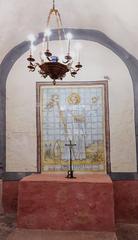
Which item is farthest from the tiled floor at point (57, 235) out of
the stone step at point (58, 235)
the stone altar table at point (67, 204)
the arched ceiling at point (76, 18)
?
the arched ceiling at point (76, 18)

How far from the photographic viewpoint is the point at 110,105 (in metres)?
5.21

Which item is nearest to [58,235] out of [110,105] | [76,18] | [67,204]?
[67,204]

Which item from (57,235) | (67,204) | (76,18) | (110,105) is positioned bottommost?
(57,235)

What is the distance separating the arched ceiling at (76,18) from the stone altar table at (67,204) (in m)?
2.65

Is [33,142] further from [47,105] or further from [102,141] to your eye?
[102,141]

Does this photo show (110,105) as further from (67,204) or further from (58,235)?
(58,235)

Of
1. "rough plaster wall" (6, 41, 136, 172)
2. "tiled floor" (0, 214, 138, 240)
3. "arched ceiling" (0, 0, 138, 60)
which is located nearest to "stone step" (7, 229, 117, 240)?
"tiled floor" (0, 214, 138, 240)

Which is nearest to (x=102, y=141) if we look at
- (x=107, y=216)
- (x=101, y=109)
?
(x=101, y=109)

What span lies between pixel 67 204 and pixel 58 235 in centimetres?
48

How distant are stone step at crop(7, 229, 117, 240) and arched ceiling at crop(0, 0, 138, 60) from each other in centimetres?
332

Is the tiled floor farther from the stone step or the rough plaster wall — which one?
the rough plaster wall

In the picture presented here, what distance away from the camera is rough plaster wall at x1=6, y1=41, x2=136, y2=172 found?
5125 millimetres

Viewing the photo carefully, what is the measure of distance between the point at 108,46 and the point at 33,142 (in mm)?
2569

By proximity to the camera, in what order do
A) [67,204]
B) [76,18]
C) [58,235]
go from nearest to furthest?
[58,235] → [67,204] → [76,18]
